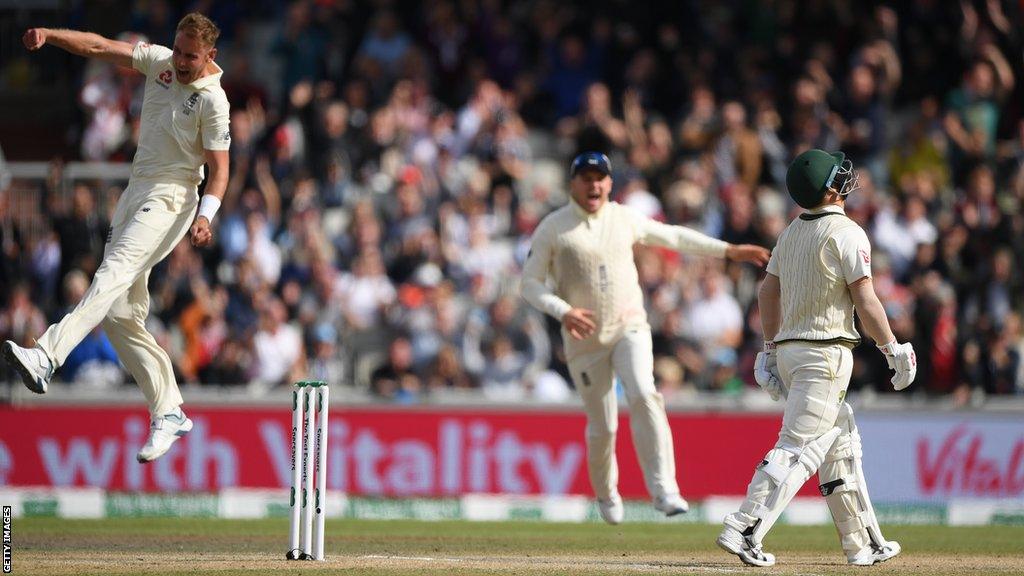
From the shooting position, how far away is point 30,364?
31.6 ft

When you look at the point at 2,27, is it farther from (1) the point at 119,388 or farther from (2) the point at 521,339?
Answer: (2) the point at 521,339

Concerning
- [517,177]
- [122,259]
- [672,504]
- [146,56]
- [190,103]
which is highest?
[517,177]

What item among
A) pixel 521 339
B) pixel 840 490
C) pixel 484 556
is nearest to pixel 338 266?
pixel 521 339

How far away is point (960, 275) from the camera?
61.4 feet

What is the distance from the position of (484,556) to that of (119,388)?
7.46m

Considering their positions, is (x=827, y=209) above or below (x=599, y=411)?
above

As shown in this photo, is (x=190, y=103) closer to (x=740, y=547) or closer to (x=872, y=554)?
(x=740, y=547)

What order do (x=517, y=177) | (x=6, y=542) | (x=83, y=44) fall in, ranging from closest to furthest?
(x=6, y=542) < (x=83, y=44) < (x=517, y=177)

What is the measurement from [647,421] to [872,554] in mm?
2236

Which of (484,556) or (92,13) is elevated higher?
(92,13)

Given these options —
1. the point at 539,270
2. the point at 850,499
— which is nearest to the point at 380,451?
the point at 539,270

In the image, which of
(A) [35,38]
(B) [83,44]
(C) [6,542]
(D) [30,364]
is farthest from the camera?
(B) [83,44]

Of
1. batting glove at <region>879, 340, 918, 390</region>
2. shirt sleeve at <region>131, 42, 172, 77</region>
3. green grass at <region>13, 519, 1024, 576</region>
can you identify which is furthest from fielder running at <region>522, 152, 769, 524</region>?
shirt sleeve at <region>131, 42, 172, 77</region>

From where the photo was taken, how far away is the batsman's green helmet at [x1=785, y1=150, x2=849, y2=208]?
9422mm
